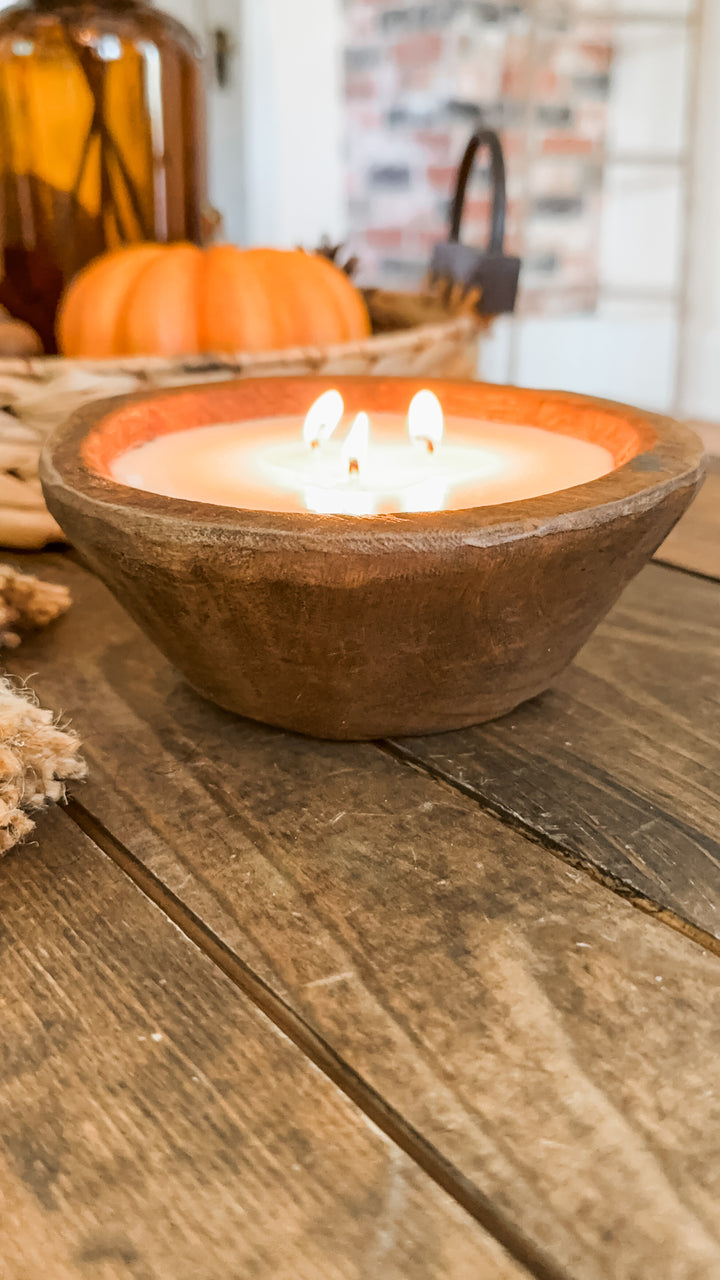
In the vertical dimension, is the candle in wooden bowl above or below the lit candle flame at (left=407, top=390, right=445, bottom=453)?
below

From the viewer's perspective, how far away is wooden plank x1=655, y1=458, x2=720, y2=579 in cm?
64

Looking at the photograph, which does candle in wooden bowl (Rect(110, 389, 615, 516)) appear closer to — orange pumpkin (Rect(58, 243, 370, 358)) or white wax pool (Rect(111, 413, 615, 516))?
white wax pool (Rect(111, 413, 615, 516))

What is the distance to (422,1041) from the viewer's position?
0.89ft

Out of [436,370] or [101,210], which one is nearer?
[436,370]

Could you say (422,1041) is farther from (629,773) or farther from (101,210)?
(101,210)

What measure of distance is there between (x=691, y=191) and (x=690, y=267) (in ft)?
0.63

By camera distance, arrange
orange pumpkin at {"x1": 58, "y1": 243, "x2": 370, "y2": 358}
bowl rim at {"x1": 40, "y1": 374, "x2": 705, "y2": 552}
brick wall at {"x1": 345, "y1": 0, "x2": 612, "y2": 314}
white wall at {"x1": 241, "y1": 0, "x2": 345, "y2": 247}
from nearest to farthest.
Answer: bowl rim at {"x1": 40, "y1": 374, "x2": 705, "y2": 552} → orange pumpkin at {"x1": 58, "y1": 243, "x2": 370, "y2": 358} → white wall at {"x1": 241, "y1": 0, "x2": 345, "y2": 247} → brick wall at {"x1": 345, "y1": 0, "x2": 612, "y2": 314}

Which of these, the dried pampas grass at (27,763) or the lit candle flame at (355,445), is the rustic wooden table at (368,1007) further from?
the lit candle flame at (355,445)

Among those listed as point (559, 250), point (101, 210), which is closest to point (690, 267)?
point (559, 250)

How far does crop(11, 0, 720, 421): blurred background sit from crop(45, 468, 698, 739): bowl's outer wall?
2137 millimetres

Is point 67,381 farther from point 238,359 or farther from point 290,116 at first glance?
point 290,116

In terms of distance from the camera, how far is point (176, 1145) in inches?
9.6

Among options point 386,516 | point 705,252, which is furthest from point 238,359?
point 705,252

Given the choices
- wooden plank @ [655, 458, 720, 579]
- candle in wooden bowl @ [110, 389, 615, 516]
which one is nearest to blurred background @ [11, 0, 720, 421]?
wooden plank @ [655, 458, 720, 579]
